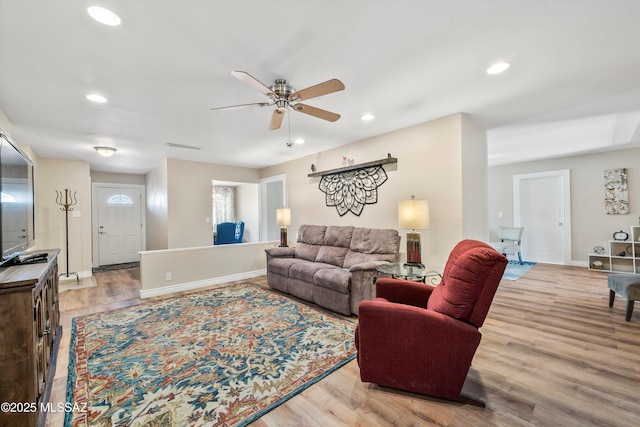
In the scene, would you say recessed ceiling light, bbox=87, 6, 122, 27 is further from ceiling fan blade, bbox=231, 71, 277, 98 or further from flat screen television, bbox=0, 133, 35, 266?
flat screen television, bbox=0, 133, 35, 266

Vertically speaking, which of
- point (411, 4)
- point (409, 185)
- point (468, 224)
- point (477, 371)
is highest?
point (411, 4)

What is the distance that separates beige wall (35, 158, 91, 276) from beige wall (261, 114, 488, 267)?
18.0 ft

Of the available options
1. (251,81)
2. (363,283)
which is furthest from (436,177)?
(251,81)

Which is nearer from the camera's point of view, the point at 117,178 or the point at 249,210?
the point at 117,178

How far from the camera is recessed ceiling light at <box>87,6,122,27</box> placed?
1.50 meters

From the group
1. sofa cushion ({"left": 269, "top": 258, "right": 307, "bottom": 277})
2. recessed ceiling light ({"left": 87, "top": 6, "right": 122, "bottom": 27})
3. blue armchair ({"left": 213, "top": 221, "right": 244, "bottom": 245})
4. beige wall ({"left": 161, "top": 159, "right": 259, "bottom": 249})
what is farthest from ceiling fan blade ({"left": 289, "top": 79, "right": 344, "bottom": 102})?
blue armchair ({"left": 213, "top": 221, "right": 244, "bottom": 245})

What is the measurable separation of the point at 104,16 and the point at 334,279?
2.95m

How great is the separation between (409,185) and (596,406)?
2597 millimetres

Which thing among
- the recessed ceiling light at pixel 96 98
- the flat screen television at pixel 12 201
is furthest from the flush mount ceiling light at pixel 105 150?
the flat screen television at pixel 12 201

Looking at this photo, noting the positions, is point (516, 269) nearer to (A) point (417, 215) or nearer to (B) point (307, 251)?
(A) point (417, 215)

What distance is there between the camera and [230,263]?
4980mm

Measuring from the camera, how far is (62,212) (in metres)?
5.29

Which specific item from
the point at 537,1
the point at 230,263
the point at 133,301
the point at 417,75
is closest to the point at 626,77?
the point at 537,1

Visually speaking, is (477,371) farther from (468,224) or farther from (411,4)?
(411,4)
